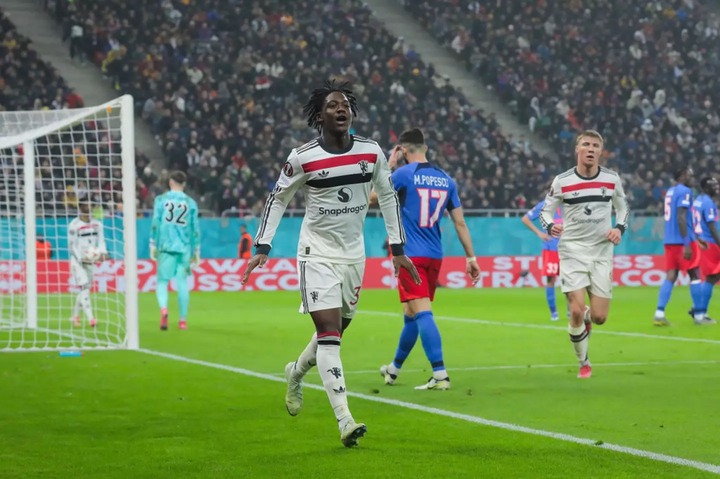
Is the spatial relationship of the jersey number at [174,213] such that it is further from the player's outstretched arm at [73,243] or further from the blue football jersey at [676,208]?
the blue football jersey at [676,208]

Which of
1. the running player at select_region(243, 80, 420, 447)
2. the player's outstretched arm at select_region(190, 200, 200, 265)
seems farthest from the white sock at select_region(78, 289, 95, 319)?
the running player at select_region(243, 80, 420, 447)

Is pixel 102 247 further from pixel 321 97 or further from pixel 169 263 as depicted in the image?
pixel 321 97

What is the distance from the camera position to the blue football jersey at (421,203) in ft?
34.0

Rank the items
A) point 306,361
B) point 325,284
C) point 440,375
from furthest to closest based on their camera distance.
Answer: point 440,375, point 306,361, point 325,284

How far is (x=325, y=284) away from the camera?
297 inches

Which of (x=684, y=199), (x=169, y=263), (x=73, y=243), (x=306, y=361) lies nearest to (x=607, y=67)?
(x=684, y=199)

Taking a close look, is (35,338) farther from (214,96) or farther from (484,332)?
(214,96)

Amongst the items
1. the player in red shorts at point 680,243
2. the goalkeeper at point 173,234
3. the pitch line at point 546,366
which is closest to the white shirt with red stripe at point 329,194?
the pitch line at point 546,366

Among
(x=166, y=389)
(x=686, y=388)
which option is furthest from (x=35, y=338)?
(x=686, y=388)

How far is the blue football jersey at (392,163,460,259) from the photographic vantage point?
10367 millimetres

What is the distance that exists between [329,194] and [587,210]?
403 cm

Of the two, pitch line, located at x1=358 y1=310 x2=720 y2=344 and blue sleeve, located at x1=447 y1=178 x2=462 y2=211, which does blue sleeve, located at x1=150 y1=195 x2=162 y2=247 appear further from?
blue sleeve, located at x1=447 y1=178 x2=462 y2=211

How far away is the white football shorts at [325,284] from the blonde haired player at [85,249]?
10559 millimetres

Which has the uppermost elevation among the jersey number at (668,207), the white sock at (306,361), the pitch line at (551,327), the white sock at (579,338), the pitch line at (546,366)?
the jersey number at (668,207)
